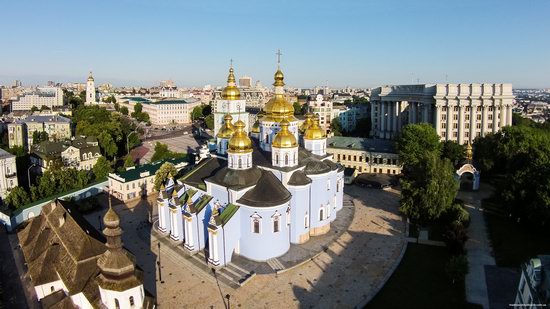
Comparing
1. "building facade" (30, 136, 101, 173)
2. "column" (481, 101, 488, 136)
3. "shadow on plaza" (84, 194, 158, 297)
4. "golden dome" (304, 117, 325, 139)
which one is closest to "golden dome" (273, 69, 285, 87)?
"golden dome" (304, 117, 325, 139)

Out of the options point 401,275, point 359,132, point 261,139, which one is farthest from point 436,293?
point 359,132

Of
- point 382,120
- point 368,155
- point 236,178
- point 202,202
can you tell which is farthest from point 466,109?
point 202,202

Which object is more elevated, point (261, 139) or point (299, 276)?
point (261, 139)

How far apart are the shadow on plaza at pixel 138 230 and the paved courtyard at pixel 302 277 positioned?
0.06m

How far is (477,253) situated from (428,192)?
5034mm

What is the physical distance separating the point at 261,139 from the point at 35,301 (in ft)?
57.7

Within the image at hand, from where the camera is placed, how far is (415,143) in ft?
136

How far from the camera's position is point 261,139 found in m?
30.1

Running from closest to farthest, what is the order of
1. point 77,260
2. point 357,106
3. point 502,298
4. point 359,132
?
1. point 77,260
2. point 502,298
3. point 359,132
4. point 357,106

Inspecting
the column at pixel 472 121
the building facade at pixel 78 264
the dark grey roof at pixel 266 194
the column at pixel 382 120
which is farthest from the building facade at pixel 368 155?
the building facade at pixel 78 264

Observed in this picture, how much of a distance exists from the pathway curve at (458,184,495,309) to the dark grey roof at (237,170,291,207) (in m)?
11.2

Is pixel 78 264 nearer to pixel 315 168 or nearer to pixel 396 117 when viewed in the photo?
pixel 315 168

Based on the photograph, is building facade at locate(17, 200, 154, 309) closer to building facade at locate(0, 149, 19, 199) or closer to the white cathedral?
the white cathedral

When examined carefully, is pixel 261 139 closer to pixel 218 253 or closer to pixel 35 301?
pixel 218 253
